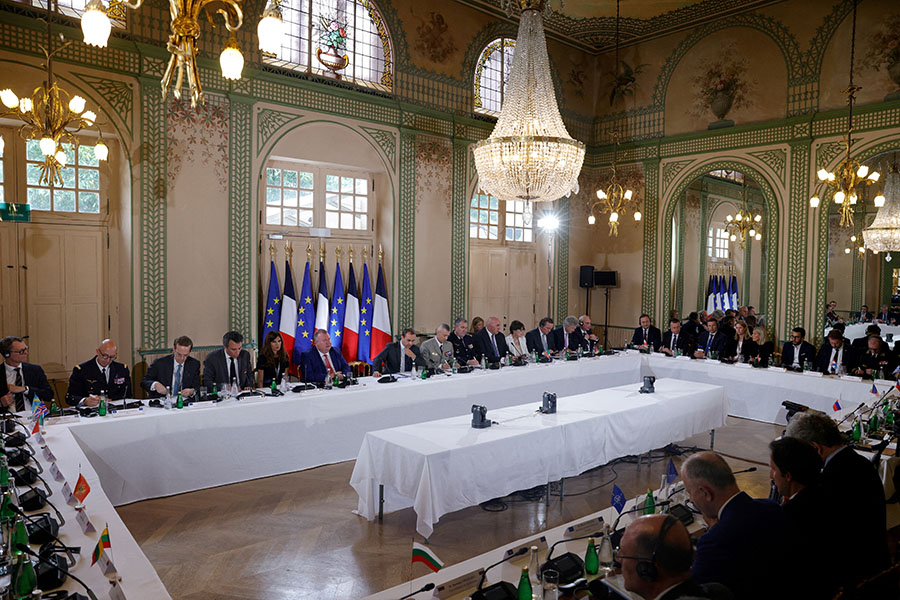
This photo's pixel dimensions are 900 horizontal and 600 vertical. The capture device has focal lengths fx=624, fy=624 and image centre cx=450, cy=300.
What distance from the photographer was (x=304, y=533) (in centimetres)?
457

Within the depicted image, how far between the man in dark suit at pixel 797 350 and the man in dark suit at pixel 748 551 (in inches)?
255

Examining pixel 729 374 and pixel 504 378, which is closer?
pixel 504 378

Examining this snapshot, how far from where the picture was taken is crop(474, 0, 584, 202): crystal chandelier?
5.77 metres

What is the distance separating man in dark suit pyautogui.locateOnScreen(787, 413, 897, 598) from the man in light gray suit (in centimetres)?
506

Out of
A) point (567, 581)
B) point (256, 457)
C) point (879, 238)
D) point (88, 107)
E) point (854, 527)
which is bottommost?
point (256, 457)

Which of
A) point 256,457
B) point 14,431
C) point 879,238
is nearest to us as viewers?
point 14,431

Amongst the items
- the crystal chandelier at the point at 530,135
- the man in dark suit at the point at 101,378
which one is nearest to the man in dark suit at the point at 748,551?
the crystal chandelier at the point at 530,135

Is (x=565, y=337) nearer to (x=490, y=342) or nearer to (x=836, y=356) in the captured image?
(x=490, y=342)

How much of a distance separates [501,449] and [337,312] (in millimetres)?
5037

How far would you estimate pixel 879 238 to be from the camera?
438 inches

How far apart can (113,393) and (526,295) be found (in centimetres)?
741

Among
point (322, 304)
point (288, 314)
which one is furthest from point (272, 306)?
point (322, 304)

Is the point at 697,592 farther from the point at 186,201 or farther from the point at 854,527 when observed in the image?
the point at 186,201

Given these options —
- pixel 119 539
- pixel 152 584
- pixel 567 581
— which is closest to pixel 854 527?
pixel 567 581
